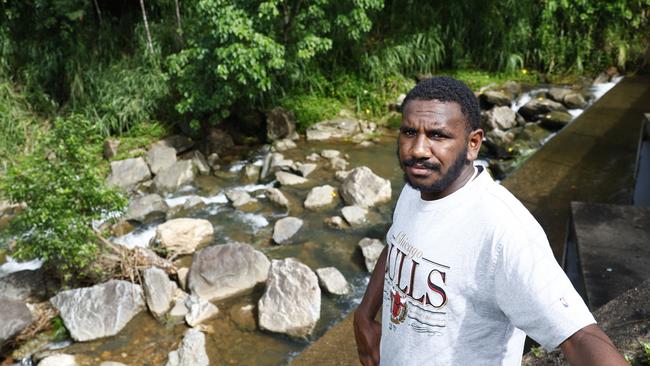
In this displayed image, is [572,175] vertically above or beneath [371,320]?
beneath

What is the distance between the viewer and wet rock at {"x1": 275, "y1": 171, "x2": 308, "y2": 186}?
7.84 m

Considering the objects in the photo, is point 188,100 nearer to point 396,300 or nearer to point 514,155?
point 514,155

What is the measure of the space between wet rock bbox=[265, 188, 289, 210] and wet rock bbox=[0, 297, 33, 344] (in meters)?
3.32

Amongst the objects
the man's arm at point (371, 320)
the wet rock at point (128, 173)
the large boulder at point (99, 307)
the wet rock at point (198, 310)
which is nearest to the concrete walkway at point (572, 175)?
the wet rock at point (198, 310)

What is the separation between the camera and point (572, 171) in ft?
21.6

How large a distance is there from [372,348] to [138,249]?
14.2 feet

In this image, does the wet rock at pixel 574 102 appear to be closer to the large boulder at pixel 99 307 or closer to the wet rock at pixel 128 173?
the wet rock at pixel 128 173

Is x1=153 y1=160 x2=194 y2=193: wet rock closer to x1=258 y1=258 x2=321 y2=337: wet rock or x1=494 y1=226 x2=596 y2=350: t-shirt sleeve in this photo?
x1=258 y1=258 x2=321 y2=337: wet rock

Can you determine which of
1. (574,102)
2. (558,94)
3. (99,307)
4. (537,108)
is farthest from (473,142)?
(558,94)

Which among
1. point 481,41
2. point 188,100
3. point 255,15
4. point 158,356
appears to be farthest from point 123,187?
point 481,41

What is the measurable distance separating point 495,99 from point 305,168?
14.8 feet

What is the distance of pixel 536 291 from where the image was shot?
4.07ft

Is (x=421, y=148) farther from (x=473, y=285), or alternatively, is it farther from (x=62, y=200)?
(x=62, y=200)

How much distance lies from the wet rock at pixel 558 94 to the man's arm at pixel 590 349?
9940mm
